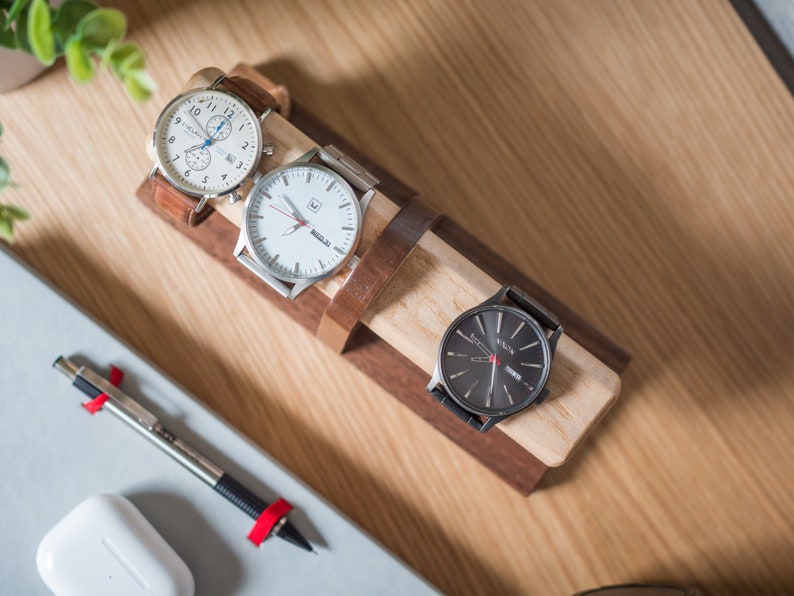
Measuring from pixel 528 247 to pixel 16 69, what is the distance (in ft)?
1.81

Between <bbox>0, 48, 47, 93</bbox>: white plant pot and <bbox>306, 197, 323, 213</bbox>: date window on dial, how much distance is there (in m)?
0.34

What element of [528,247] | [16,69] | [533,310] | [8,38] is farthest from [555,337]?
[16,69]

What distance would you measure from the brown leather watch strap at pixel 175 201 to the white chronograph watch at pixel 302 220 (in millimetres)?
61

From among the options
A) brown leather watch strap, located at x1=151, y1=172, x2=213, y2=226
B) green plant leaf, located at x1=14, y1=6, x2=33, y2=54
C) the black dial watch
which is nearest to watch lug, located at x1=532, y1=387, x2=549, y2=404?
the black dial watch

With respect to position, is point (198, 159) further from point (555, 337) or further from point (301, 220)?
point (555, 337)

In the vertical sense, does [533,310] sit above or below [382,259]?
below

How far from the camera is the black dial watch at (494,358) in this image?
0.60m

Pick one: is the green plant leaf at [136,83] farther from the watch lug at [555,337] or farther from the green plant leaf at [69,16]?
the watch lug at [555,337]

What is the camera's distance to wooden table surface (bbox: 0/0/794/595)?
0.74 metres

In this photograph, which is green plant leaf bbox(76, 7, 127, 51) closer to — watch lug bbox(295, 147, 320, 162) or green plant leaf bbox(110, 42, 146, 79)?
green plant leaf bbox(110, 42, 146, 79)

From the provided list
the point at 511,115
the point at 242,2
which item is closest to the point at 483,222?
the point at 511,115

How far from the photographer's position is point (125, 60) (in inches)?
15.3

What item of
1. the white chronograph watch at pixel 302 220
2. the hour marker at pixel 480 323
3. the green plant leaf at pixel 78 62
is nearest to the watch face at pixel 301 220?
the white chronograph watch at pixel 302 220

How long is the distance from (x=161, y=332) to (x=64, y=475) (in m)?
0.17
